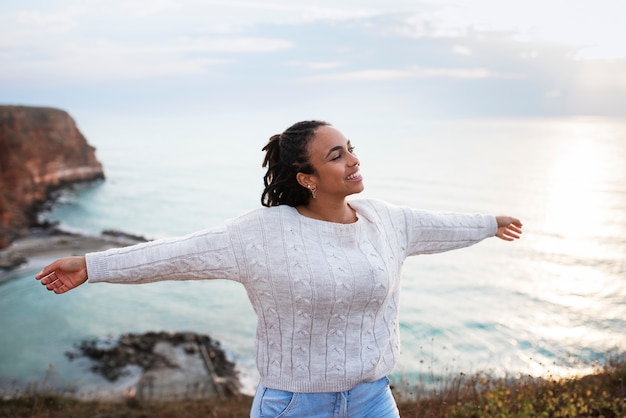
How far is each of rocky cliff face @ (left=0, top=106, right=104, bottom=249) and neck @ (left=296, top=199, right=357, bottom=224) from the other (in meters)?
35.4

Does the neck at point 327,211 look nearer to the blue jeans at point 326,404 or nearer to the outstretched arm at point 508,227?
the blue jeans at point 326,404

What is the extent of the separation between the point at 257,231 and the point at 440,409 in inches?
85.2

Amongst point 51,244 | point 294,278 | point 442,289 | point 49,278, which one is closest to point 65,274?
point 49,278

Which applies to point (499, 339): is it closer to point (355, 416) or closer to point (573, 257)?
point (573, 257)

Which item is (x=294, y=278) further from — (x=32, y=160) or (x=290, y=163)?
(x=32, y=160)

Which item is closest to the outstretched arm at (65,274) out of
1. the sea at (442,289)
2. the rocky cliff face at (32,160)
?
the sea at (442,289)

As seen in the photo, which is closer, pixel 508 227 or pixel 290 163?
pixel 290 163

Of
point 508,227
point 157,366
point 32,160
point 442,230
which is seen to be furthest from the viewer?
point 32,160

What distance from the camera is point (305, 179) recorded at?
2271 millimetres

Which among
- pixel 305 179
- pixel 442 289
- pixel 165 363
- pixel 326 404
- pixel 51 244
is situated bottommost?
pixel 51 244

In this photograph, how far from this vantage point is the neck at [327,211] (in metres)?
2.29

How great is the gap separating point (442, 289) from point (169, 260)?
29062 mm

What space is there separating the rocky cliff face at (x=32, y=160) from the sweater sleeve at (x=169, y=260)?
35.2 metres

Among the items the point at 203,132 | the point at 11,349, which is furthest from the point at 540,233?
the point at 203,132
